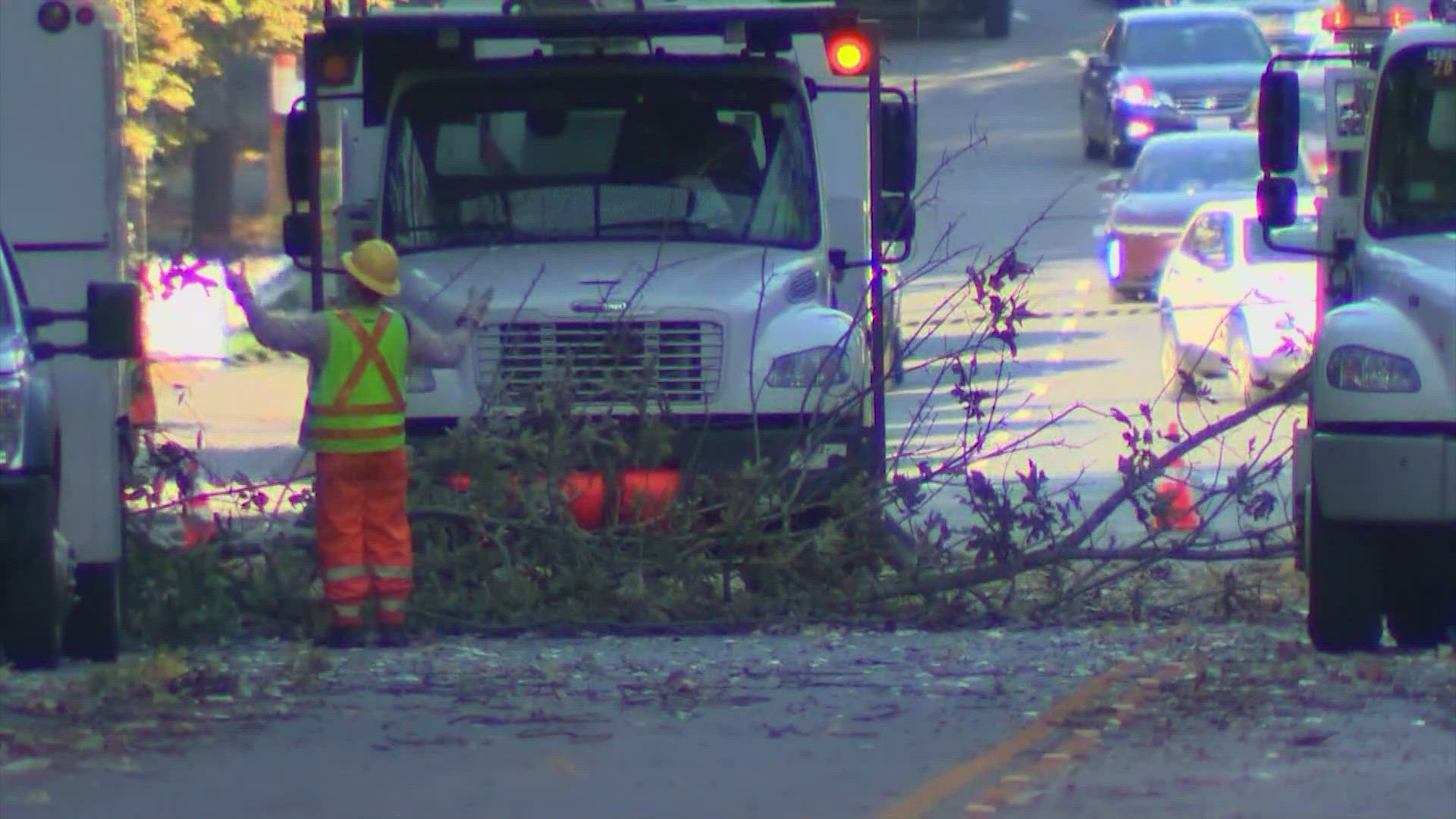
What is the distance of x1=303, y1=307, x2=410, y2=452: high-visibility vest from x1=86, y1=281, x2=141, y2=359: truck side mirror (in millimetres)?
1067

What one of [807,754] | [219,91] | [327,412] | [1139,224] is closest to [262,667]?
[327,412]

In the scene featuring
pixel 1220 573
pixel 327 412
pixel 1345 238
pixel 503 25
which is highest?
pixel 503 25

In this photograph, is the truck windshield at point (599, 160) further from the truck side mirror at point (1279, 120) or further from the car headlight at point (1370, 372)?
the car headlight at point (1370, 372)

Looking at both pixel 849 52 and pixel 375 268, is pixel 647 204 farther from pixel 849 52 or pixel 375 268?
pixel 375 268

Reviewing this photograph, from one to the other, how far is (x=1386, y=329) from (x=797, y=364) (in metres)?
2.92

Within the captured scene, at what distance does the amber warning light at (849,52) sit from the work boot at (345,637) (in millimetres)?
3395

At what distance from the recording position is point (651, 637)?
10.2 m

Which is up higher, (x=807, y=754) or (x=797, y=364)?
(x=797, y=364)

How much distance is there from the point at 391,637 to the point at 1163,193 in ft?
54.3

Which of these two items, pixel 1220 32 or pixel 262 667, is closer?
pixel 262 667

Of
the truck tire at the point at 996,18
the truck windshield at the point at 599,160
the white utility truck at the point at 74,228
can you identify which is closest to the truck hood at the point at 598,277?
the truck windshield at the point at 599,160

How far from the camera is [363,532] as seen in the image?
9.74m

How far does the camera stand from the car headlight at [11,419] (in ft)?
27.7

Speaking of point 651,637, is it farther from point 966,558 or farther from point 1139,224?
point 1139,224
